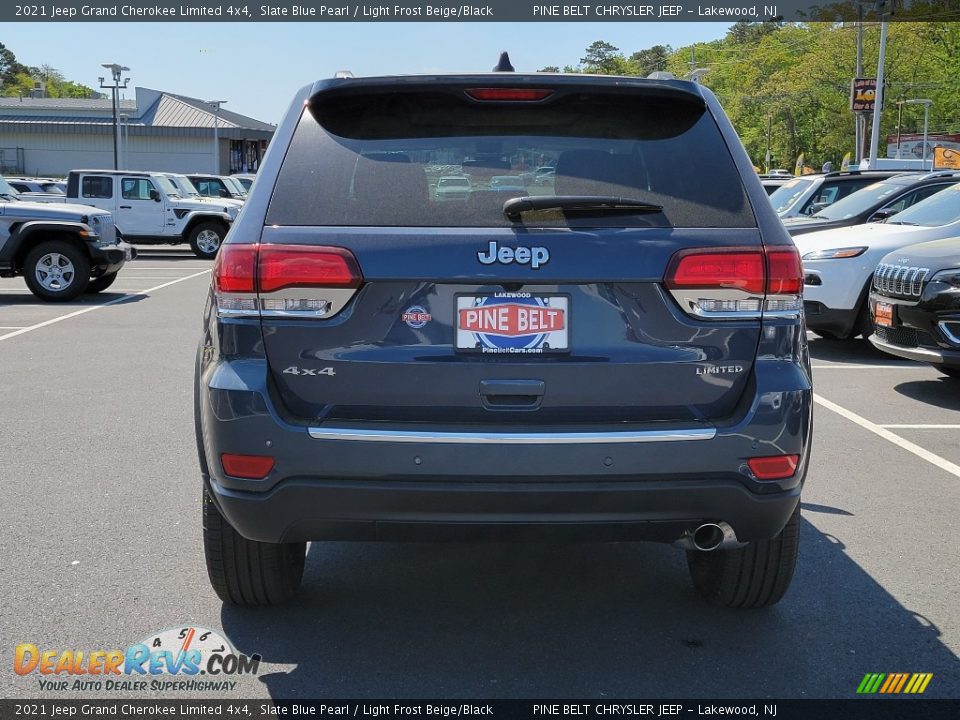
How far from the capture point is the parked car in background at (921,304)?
840 cm

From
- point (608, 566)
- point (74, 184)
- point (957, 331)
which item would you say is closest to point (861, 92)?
point (74, 184)

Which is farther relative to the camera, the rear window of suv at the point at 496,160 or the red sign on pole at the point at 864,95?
the red sign on pole at the point at 864,95

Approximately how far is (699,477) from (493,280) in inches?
32.1

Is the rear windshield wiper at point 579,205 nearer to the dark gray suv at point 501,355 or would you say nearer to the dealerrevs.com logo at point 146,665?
the dark gray suv at point 501,355

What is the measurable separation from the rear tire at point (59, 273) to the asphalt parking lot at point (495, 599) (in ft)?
30.9

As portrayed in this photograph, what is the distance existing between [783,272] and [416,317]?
1096 mm

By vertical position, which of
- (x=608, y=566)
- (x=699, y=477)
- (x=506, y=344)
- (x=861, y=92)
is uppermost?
(x=861, y=92)

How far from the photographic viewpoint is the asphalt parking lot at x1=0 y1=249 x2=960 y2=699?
3.53 m

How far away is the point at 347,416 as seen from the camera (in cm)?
330

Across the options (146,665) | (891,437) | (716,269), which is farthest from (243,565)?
(891,437)

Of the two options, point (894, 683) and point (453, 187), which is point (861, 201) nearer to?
point (894, 683)

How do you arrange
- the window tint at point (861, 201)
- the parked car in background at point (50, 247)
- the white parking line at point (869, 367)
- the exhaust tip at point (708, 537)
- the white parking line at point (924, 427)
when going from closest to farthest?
the exhaust tip at point (708, 537) < the white parking line at point (924, 427) < the white parking line at point (869, 367) < the window tint at point (861, 201) < the parked car in background at point (50, 247)

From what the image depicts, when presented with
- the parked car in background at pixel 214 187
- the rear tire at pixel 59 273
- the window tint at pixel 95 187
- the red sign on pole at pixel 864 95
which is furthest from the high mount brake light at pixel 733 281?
the red sign on pole at pixel 864 95

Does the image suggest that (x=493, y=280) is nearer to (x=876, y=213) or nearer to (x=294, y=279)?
(x=294, y=279)
